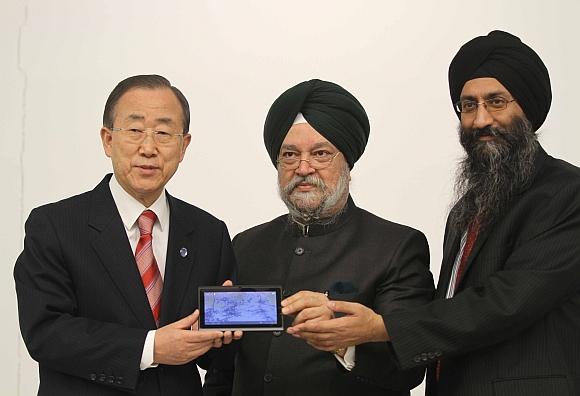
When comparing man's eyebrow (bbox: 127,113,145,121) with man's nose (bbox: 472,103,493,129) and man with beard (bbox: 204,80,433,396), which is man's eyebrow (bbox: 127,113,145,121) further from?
man's nose (bbox: 472,103,493,129)

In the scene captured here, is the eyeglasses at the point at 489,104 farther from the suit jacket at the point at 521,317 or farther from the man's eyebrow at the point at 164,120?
the man's eyebrow at the point at 164,120

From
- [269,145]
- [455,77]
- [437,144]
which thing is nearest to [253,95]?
[437,144]

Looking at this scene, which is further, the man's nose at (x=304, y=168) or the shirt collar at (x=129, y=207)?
the man's nose at (x=304, y=168)

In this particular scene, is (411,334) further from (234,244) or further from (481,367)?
(234,244)

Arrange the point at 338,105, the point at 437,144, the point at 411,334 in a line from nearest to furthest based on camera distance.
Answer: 1. the point at 411,334
2. the point at 338,105
3. the point at 437,144

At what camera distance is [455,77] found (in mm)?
3057

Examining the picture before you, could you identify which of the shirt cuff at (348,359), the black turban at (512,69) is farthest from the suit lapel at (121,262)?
the black turban at (512,69)

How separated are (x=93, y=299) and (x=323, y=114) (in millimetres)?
1017

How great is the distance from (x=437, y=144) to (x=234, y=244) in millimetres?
1671

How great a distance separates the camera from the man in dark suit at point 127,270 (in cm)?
253

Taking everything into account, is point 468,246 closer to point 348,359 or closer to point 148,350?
point 348,359

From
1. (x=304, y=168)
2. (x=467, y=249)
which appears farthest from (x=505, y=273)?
(x=304, y=168)

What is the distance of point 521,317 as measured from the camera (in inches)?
105

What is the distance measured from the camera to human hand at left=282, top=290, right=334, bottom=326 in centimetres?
271
